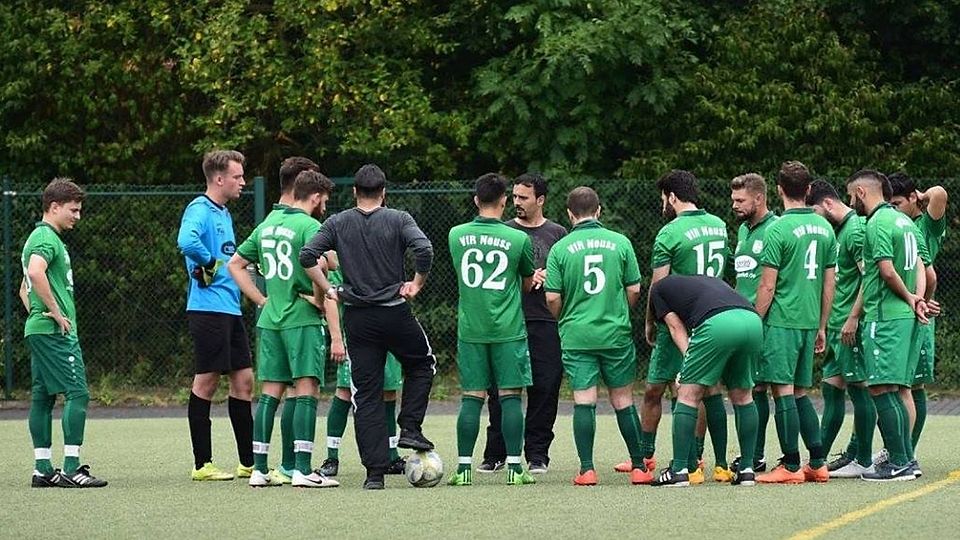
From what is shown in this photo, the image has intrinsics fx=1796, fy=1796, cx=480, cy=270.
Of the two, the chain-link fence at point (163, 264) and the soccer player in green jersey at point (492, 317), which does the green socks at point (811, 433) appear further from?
the chain-link fence at point (163, 264)

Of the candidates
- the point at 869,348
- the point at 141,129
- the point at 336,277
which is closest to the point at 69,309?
the point at 336,277

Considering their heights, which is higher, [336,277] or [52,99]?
[52,99]

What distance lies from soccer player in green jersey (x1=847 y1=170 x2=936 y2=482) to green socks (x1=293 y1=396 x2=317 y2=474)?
11.8ft

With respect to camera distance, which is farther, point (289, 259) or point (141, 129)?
point (141, 129)

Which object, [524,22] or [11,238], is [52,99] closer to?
[11,238]

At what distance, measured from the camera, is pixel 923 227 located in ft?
42.2

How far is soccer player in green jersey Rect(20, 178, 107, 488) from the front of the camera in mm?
11875

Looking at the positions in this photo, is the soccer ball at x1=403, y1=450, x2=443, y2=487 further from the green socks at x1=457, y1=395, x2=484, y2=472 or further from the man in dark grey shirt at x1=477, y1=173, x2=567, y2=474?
the man in dark grey shirt at x1=477, y1=173, x2=567, y2=474

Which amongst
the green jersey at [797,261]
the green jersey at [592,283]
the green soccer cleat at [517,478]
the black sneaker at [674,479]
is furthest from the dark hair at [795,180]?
the green soccer cleat at [517,478]

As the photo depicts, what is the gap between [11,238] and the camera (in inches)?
785

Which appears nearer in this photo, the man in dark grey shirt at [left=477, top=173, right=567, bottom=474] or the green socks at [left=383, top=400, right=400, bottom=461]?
the green socks at [left=383, top=400, right=400, bottom=461]

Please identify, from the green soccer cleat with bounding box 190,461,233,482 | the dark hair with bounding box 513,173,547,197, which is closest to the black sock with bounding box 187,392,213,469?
the green soccer cleat with bounding box 190,461,233,482

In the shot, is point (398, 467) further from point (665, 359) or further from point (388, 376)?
point (665, 359)

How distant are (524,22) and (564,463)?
883 centimetres
